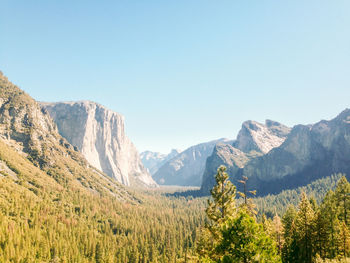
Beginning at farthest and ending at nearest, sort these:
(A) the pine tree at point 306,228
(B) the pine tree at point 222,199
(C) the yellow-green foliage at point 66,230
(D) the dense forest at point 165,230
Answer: (C) the yellow-green foliage at point 66,230
(A) the pine tree at point 306,228
(B) the pine tree at point 222,199
(D) the dense forest at point 165,230

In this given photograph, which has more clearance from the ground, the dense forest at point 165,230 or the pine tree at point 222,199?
the pine tree at point 222,199

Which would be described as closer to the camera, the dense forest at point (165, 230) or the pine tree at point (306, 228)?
the dense forest at point (165, 230)

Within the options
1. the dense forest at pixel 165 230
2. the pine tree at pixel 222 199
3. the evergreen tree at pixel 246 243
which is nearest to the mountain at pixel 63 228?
the dense forest at pixel 165 230

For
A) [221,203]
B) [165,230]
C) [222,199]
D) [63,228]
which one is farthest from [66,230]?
[222,199]

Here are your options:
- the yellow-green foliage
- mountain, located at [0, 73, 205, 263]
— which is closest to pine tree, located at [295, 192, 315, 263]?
mountain, located at [0, 73, 205, 263]

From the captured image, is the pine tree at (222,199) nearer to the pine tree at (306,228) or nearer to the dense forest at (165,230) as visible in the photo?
the dense forest at (165,230)

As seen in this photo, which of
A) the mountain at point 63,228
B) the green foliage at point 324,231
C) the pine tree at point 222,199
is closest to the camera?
the pine tree at point 222,199

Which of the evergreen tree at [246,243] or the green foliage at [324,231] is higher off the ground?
the evergreen tree at [246,243]

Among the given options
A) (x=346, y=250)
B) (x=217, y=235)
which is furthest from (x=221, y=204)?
(x=346, y=250)

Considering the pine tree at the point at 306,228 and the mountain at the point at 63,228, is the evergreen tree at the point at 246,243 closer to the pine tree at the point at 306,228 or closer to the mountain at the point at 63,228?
the pine tree at the point at 306,228

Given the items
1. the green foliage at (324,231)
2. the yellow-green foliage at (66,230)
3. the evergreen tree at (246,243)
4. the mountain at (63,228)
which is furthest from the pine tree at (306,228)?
the yellow-green foliage at (66,230)

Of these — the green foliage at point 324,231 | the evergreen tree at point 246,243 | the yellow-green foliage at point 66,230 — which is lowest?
the yellow-green foliage at point 66,230

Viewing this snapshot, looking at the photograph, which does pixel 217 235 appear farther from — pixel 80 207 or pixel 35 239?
pixel 80 207

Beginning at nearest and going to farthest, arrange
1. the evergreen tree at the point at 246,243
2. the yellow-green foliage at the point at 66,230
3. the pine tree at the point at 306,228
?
the evergreen tree at the point at 246,243, the pine tree at the point at 306,228, the yellow-green foliage at the point at 66,230
